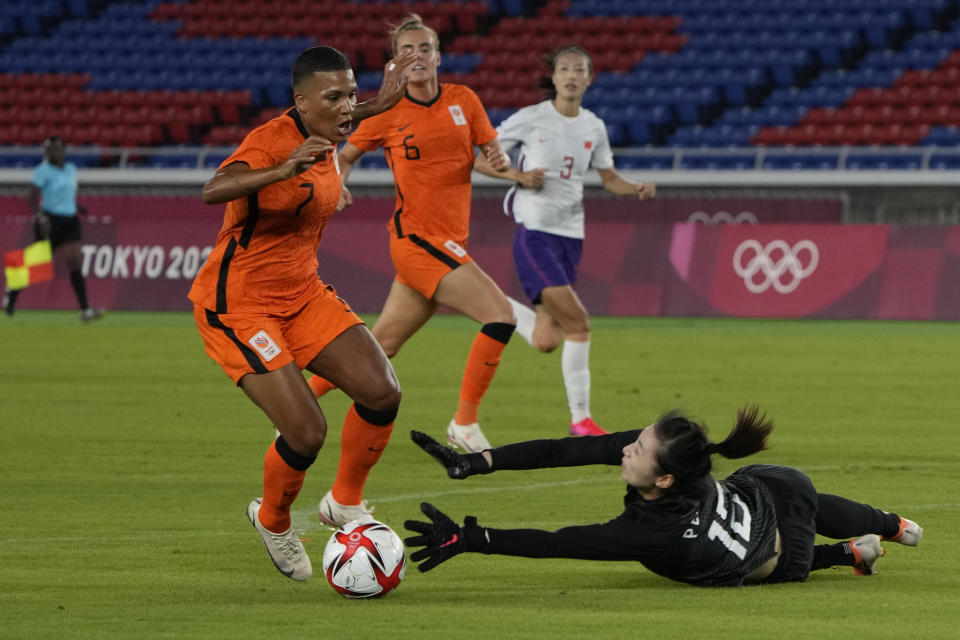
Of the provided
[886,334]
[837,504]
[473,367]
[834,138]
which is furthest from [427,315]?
[834,138]

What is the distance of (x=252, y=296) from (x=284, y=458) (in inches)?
26.9

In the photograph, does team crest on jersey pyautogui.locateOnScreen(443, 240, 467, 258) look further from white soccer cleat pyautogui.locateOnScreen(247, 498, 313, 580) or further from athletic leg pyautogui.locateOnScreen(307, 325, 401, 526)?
white soccer cleat pyautogui.locateOnScreen(247, 498, 313, 580)

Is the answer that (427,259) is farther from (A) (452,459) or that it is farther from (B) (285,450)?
(A) (452,459)

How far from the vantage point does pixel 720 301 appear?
21891 millimetres

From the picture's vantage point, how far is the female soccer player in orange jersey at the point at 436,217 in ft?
31.9

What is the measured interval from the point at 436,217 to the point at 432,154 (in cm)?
40

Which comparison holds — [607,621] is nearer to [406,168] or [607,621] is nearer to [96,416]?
[406,168]

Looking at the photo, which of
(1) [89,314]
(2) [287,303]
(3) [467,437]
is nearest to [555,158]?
(3) [467,437]

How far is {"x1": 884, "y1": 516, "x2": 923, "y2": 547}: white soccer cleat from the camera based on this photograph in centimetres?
633

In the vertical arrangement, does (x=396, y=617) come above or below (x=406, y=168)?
below

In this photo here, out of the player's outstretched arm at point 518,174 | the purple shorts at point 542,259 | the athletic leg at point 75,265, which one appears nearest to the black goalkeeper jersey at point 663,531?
the player's outstretched arm at point 518,174

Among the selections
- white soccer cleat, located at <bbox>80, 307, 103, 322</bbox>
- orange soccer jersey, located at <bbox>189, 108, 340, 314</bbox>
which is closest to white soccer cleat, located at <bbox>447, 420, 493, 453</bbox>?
orange soccer jersey, located at <bbox>189, 108, 340, 314</bbox>

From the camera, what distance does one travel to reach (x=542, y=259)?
1107 centimetres

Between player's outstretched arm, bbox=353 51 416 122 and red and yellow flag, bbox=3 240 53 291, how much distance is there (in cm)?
1516
